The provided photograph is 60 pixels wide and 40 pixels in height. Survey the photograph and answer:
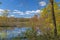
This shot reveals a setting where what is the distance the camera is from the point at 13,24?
6.23 meters

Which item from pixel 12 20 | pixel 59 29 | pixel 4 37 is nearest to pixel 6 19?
pixel 12 20

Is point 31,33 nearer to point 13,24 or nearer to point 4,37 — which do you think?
point 4,37

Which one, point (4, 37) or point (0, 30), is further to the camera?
point (0, 30)

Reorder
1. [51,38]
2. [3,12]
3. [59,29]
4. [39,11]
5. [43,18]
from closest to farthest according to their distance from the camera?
1. [51,38]
2. [59,29]
3. [43,18]
4. [39,11]
5. [3,12]

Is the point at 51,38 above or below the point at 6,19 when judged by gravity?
below

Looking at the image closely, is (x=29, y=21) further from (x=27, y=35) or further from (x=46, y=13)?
(x=27, y=35)

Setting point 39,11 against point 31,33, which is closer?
point 31,33

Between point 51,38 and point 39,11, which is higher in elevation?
point 39,11

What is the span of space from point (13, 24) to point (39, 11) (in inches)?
40.9

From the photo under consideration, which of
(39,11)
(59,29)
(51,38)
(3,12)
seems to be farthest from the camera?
(3,12)

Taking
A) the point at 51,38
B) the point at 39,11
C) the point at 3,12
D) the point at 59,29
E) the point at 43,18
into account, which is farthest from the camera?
the point at 3,12

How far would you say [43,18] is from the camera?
569 centimetres

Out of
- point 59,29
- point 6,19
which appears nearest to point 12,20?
point 6,19

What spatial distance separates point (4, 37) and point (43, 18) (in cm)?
139
